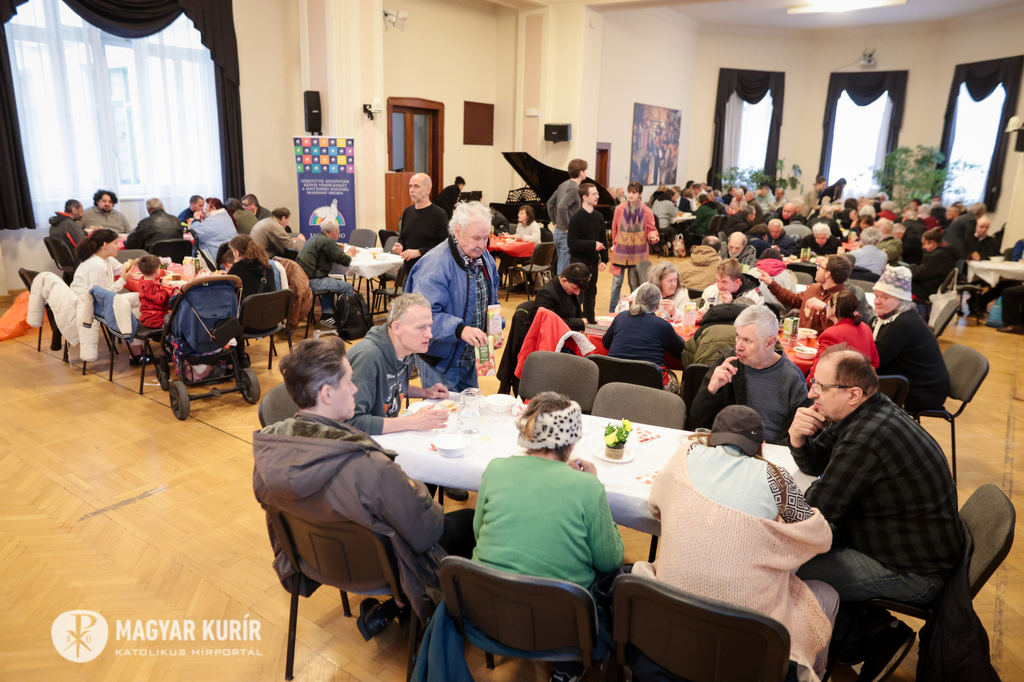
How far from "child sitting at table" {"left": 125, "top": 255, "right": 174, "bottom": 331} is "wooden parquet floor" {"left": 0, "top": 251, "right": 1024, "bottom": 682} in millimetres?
615

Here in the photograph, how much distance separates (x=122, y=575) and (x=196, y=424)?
1.89 m

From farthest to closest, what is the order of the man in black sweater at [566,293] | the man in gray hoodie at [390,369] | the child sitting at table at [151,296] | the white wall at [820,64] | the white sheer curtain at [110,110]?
the white wall at [820,64], the white sheer curtain at [110,110], the child sitting at table at [151,296], the man in black sweater at [566,293], the man in gray hoodie at [390,369]

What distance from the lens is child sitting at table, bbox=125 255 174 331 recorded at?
5.26 metres

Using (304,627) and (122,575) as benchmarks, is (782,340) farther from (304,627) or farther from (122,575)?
(122,575)

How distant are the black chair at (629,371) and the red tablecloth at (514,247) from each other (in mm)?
5120

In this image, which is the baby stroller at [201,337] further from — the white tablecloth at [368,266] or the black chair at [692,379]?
the black chair at [692,379]

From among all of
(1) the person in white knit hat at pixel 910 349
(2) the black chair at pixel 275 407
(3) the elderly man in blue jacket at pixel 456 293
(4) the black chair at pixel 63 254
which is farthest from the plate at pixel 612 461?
(4) the black chair at pixel 63 254

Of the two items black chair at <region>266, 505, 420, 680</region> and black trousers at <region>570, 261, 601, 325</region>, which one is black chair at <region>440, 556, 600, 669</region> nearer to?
black chair at <region>266, 505, 420, 680</region>

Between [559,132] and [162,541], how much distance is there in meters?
10.7

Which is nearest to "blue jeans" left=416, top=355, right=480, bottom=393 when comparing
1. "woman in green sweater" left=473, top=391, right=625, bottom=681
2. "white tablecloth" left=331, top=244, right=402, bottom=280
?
"woman in green sweater" left=473, top=391, right=625, bottom=681

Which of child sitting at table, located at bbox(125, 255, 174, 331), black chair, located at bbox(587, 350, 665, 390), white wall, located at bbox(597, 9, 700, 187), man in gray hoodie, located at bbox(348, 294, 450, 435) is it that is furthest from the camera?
white wall, located at bbox(597, 9, 700, 187)

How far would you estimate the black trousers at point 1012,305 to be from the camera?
8.13 m

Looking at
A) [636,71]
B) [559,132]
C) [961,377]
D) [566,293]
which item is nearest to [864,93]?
[636,71]

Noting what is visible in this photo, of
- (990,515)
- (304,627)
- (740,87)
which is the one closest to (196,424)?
(304,627)
